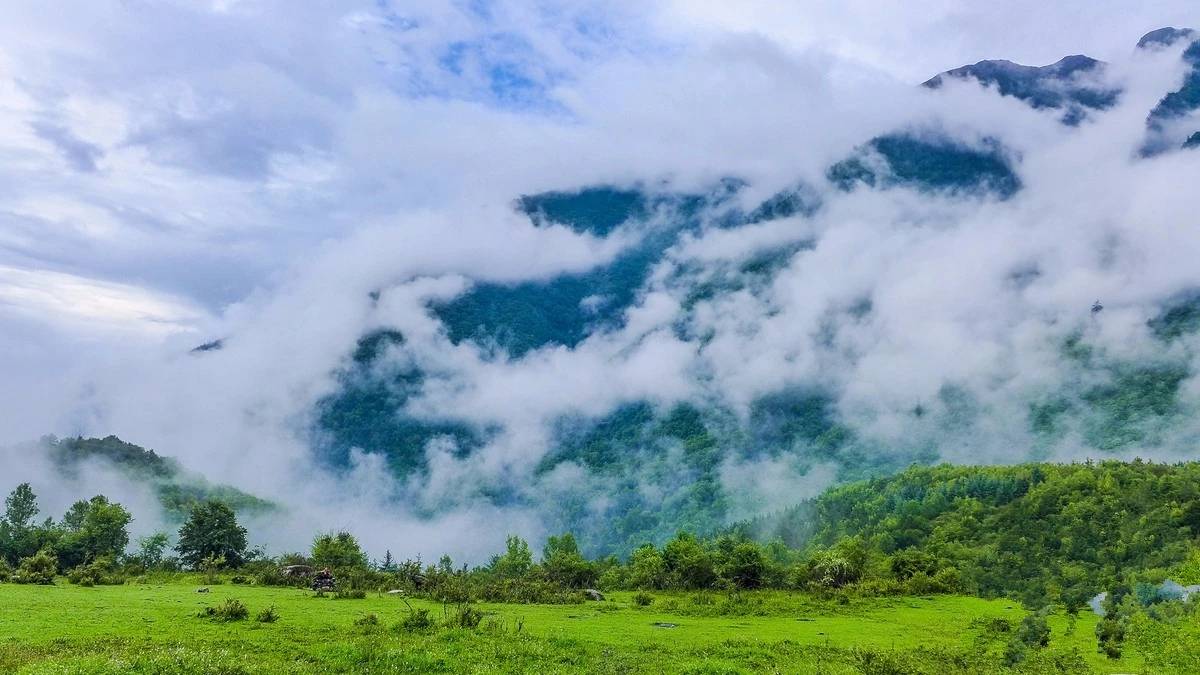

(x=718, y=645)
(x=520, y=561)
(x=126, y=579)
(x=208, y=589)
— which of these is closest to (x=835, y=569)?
(x=520, y=561)

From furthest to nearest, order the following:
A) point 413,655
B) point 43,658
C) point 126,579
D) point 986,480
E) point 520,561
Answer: point 986,480 → point 520,561 → point 126,579 → point 413,655 → point 43,658

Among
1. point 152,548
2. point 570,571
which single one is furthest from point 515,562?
point 152,548

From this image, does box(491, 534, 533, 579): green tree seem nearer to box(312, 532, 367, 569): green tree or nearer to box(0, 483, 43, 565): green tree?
box(312, 532, 367, 569): green tree

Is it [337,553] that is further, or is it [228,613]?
[337,553]

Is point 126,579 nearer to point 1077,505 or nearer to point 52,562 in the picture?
point 52,562

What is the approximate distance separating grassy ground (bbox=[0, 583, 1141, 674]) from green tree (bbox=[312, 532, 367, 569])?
19.6 metres

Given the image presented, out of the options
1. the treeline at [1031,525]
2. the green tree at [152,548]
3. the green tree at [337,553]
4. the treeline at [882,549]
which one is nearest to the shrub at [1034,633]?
the treeline at [882,549]

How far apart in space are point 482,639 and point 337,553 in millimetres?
46149

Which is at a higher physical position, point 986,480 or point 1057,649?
point 986,480

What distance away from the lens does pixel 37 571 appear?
52.5 meters

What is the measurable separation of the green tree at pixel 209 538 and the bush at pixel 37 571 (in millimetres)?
17698

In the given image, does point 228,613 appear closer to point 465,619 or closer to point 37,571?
point 465,619

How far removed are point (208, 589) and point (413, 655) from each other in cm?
2970

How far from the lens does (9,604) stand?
34812mm
